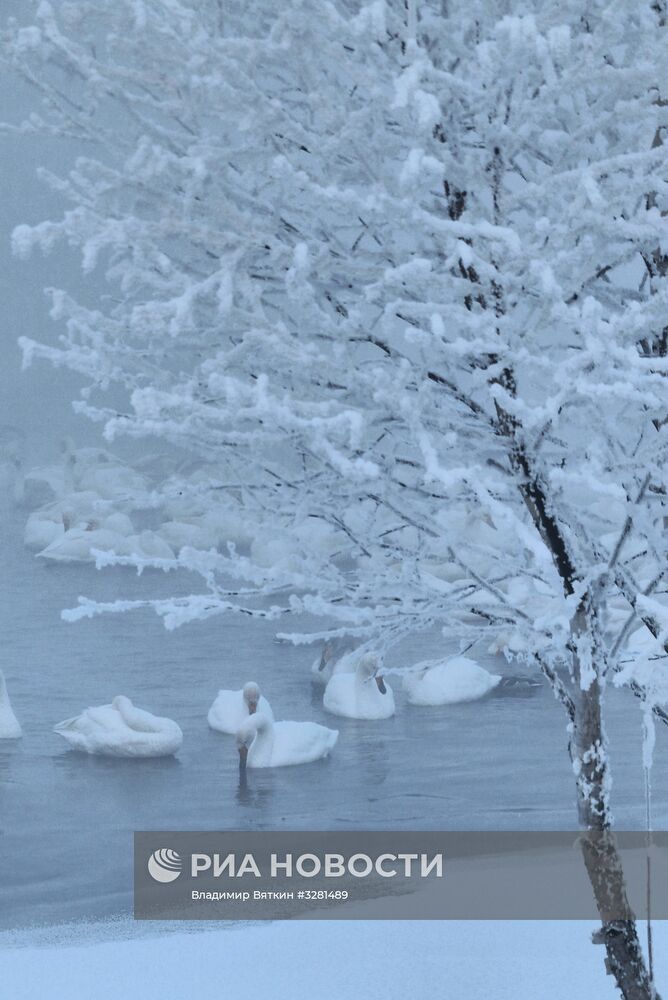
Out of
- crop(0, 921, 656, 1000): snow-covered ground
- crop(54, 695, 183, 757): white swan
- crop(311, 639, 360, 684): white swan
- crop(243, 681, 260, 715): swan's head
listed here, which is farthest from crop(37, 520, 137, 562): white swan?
crop(0, 921, 656, 1000): snow-covered ground

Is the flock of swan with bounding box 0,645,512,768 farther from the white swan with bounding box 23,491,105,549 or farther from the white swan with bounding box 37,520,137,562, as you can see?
the white swan with bounding box 23,491,105,549

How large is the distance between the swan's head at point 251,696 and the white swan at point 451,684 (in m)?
1.09

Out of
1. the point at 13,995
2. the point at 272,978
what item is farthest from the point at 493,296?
the point at 13,995

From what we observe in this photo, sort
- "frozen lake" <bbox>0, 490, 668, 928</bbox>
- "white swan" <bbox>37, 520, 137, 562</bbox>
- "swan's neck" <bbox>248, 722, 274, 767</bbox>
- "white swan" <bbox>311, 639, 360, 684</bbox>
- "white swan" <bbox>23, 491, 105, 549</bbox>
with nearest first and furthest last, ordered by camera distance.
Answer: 1. "frozen lake" <bbox>0, 490, 668, 928</bbox>
2. "swan's neck" <bbox>248, 722, 274, 767</bbox>
3. "white swan" <bbox>311, 639, 360, 684</bbox>
4. "white swan" <bbox>37, 520, 137, 562</bbox>
5. "white swan" <bbox>23, 491, 105, 549</bbox>

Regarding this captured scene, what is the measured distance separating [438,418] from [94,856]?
442cm

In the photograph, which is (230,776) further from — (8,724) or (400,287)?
(400,287)

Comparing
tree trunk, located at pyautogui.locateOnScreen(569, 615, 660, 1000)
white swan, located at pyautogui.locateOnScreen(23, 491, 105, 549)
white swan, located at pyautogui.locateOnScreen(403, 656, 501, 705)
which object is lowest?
tree trunk, located at pyautogui.locateOnScreen(569, 615, 660, 1000)

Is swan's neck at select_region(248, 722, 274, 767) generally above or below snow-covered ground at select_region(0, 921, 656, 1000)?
above

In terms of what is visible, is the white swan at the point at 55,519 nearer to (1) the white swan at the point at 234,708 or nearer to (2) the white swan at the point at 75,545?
(2) the white swan at the point at 75,545

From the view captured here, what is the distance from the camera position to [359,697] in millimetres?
7223

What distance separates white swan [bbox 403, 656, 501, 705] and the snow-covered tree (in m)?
4.87

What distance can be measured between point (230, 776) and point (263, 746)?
34cm

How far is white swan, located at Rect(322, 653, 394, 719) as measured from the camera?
7.20 m

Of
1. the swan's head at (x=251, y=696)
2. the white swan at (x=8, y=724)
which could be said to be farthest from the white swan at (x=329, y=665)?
the white swan at (x=8, y=724)
